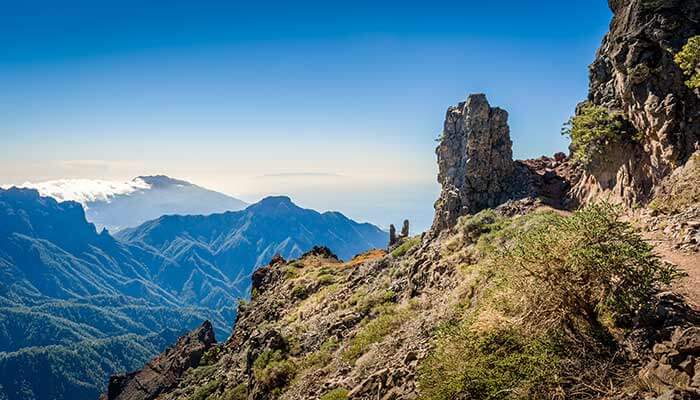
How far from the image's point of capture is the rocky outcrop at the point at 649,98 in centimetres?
1778

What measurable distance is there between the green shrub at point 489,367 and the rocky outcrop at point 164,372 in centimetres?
3309

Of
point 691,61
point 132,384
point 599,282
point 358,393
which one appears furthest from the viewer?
point 132,384

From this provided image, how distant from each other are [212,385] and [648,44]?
1218 inches

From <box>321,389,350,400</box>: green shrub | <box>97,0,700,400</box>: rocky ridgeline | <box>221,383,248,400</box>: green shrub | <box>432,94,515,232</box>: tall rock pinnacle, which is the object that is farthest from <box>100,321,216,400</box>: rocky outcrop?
<box>321,389,350,400</box>: green shrub

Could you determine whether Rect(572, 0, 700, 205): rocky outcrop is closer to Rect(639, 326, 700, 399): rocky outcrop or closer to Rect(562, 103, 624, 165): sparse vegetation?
Rect(562, 103, 624, 165): sparse vegetation

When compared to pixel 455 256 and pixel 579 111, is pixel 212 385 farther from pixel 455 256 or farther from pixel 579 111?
pixel 579 111

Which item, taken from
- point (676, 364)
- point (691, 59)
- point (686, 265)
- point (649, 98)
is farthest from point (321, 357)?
point (691, 59)

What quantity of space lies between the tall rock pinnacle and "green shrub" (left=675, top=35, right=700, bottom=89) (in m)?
12.0

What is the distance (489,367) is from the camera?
1020 cm

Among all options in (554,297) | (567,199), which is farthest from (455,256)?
(554,297)

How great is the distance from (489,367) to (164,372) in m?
A: 38.5

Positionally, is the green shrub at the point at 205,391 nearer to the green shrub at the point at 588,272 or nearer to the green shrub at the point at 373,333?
the green shrub at the point at 373,333

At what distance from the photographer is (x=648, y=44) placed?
19.4 meters

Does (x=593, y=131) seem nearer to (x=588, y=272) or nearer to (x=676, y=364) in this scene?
(x=588, y=272)
